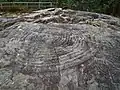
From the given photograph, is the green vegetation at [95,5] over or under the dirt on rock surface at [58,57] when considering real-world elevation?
over

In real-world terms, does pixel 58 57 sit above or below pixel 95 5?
below

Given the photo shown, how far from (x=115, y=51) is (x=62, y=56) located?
2.55ft

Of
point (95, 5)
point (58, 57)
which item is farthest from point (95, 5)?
point (58, 57)

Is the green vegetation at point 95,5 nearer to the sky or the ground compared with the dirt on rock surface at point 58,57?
nearer to the sky

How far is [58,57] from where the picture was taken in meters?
2.06

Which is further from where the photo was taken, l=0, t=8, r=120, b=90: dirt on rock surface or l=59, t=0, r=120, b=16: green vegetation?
l=59, t=0, r=120, b=16: green vegetation

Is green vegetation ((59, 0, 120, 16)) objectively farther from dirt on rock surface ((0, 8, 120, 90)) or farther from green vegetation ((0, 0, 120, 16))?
dirt on rock surface ((0, 8, 120, 90))

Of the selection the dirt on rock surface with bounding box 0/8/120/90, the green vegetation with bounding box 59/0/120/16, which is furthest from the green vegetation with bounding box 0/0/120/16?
the dirt on rock surface with bounding box 0/8/120/90

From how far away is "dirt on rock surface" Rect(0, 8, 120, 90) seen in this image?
6.04 feet

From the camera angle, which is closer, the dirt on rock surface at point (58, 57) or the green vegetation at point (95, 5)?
the dirt on rock surface at point (58, 57)

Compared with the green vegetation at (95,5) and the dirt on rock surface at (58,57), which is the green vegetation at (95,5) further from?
the dirt on rock surface at (58,57)

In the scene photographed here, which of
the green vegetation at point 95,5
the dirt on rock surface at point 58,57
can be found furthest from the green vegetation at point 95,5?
the dirt on rock surface at point 58,57

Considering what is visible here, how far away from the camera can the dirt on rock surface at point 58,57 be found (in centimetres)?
184

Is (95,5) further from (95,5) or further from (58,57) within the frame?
(58,57)
